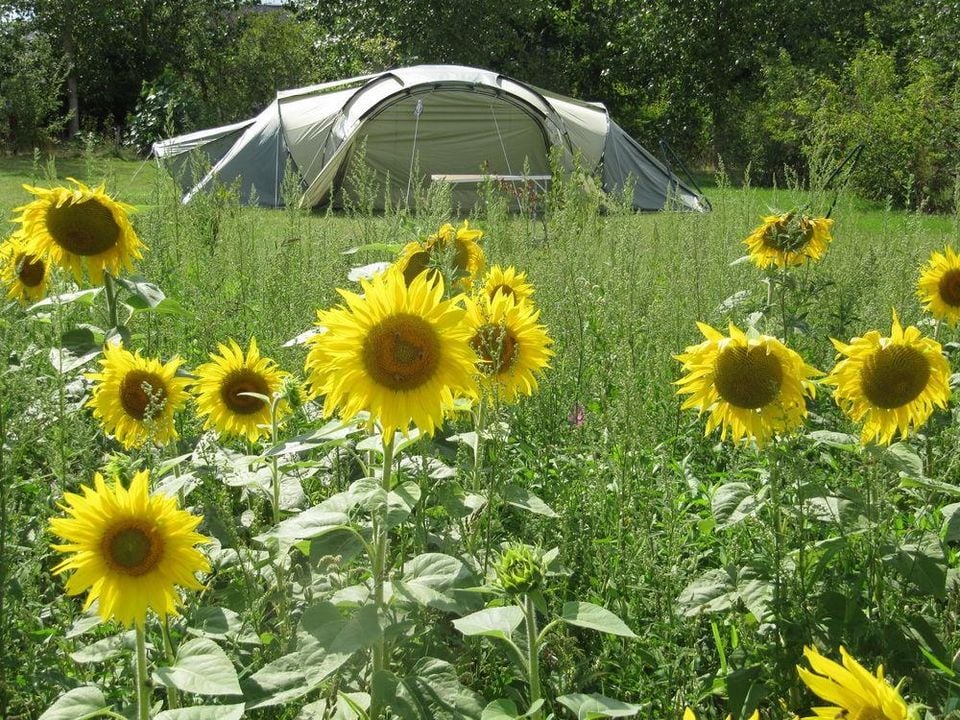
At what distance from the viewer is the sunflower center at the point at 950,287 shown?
294 centimetres

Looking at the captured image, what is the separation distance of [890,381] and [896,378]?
14mm

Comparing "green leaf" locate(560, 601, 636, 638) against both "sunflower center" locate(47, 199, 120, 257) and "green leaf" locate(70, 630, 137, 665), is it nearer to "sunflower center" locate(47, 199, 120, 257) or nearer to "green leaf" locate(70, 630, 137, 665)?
"green leaf" locate(70, 630, 137, 665)

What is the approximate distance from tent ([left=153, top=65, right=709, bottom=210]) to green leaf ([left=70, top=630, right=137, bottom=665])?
8.94 meters

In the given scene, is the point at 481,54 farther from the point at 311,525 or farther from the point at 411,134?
the point at 311,525

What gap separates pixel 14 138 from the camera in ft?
53.8

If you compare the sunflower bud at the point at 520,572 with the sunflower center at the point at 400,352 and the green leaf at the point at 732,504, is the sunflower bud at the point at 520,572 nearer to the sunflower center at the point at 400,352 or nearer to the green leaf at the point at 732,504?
the sunflower center at the point at 400,352

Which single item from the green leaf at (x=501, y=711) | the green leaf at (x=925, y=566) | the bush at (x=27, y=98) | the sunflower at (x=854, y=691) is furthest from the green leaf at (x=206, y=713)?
the bush at (x=27, y=98)

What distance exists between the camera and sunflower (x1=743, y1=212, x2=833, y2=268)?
2850mm

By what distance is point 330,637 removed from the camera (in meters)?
1.43

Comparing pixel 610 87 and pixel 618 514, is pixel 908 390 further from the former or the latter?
pixel 610 87

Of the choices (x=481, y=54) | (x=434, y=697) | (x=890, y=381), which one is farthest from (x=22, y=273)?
(x=481, y=54)

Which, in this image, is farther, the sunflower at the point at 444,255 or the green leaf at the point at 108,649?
the sunflower at the point at 444,255

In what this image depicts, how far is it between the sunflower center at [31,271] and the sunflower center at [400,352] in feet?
5.01

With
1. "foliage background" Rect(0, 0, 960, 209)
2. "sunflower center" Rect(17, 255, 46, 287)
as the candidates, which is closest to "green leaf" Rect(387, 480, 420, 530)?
"sunflower center" Rect(17, 255, 46, 287)
